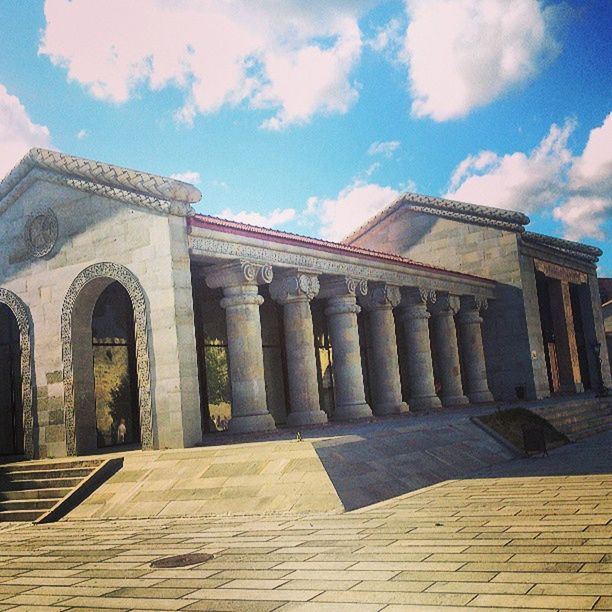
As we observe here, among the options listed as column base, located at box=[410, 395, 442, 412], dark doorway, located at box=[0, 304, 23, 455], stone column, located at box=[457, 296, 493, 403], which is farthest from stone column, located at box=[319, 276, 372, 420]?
dark doorway, located at box=[0, 304, 23, 455]

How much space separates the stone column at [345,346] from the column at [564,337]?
52.7ft

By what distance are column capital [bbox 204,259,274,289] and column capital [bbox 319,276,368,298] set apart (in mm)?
3737

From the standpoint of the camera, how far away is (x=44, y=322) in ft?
56.8

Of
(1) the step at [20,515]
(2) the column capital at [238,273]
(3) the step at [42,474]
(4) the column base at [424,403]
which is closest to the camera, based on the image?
(1) the step at [20,515]

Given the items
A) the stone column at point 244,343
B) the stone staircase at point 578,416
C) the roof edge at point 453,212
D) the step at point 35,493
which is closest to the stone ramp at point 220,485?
the step at point 35,493

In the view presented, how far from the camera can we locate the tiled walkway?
526cm

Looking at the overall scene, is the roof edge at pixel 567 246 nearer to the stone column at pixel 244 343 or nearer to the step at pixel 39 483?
the stone column at pixel 244 343

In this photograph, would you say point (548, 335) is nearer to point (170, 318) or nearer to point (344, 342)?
point (344, 342)

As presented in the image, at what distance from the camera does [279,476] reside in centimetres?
1098

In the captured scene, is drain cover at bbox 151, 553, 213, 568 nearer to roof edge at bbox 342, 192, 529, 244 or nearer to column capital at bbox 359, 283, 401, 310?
column capital at bbox 359, 283, 401, 310

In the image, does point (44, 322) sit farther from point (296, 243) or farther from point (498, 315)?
point (498, 315)

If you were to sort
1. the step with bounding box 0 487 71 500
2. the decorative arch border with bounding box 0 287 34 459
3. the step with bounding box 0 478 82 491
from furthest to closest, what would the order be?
the decorative arch border with bounding box 0 287 34 459
the step with bounding box 0 478 82 491
the step with bounding box 0 487 71 500

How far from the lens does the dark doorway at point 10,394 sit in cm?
1902

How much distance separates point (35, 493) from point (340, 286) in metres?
10.3
